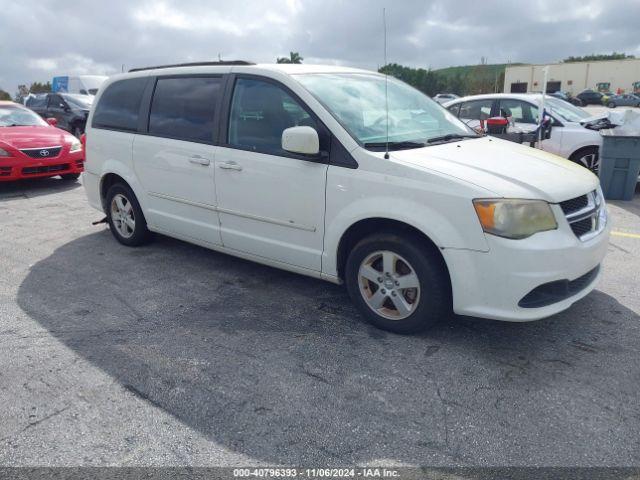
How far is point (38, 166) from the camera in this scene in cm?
877

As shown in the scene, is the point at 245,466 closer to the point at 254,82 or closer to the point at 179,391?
the point at 179,391

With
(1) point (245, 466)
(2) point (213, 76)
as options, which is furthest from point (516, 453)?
(2) point (213, 76)

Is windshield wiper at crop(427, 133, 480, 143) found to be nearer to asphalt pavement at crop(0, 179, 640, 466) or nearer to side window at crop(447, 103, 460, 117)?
asphalt pavement at crop(0, 179, 640, 466)

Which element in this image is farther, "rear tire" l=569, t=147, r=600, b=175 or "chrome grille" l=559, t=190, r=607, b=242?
"rear tire" l=569, t=147, r=600, b=175

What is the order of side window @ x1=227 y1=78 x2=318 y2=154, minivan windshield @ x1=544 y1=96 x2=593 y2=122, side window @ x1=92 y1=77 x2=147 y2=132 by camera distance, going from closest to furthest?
side window @ x1=227 y1=78 x2=318 y2=154 < side window @ x1=92 y1=77 x2=147 y2=132 < minivan windshield @ x1=544 y1=96 x2=593 y2=122

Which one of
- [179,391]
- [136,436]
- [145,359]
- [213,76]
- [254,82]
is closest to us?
[136,436]

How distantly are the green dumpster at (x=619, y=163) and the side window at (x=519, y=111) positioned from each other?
4.15ft

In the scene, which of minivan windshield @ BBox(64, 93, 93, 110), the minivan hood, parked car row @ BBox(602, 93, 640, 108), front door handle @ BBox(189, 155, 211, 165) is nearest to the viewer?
the minivan hood

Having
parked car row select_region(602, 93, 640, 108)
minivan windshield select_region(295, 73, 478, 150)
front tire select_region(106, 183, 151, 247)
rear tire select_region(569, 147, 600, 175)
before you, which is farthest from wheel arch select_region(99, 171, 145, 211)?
parked car row select_region(602, 93, 640, 108)

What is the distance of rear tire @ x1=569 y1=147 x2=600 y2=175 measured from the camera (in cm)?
844

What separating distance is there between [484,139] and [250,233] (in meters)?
2.01

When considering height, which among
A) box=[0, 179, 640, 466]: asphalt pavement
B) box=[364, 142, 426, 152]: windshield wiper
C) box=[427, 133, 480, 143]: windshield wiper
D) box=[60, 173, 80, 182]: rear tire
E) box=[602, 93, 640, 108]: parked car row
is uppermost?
box=[602, 93, 640, 108]: parked car row

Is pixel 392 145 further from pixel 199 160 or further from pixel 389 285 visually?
pixel 199 160

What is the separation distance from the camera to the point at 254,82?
4.12 metres
